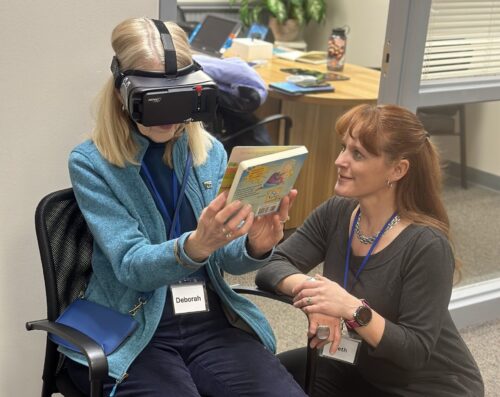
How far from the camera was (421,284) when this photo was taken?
173 cm

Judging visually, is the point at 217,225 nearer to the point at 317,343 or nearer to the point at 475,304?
the point at 317,343

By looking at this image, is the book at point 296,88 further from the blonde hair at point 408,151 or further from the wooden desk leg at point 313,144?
the blonde hair at point 408,151

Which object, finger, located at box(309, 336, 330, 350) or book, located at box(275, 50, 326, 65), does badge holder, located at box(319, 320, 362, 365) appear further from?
book, located at box(275, 50, 326, 65)

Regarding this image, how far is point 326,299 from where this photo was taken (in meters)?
1.71

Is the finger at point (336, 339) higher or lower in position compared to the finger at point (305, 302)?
lower

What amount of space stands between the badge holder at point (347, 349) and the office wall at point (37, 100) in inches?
33.8

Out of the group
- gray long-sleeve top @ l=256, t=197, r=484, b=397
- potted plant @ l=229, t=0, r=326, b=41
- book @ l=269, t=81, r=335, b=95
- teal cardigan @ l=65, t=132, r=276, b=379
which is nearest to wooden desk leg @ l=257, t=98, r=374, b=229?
book @ l=269, t=81, r=335, b=95

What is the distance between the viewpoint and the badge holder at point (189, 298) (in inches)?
66.9

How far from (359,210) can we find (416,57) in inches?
35.6

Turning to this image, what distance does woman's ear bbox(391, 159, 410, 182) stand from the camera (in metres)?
1.80

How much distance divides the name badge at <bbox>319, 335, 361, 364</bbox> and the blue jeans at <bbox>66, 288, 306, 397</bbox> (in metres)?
0.13

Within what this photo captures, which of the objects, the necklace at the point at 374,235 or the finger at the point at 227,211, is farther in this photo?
the necklace at the point at 374,235

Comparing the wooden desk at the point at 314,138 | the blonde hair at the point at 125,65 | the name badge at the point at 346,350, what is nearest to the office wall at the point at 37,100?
the blonde hair at the point at 125,65

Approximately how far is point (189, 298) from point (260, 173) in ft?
1.40
